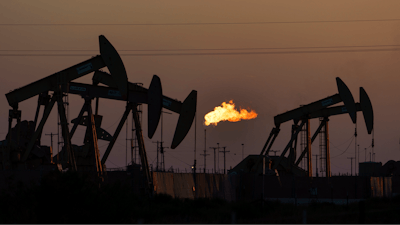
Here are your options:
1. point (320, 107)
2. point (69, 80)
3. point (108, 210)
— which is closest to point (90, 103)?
point (69, 80)

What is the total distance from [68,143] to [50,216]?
33.0 ft

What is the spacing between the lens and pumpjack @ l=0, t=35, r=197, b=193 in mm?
27312

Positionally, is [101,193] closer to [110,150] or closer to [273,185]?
[110,150]

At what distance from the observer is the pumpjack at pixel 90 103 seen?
1075 inches

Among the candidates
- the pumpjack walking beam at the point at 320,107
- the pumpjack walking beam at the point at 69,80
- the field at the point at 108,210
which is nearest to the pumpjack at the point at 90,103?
the pumpjack walking beam at the point at 69,80

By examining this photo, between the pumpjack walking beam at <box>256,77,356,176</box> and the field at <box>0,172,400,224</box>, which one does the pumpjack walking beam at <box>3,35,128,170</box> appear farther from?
the pumpjack walking beam at <box>256,77,356,176</box>

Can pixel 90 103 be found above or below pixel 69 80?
below

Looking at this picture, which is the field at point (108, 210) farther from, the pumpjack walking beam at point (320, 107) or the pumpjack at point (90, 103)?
the pumpjack walking beam at point (320, 107)

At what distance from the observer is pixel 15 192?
2078cm

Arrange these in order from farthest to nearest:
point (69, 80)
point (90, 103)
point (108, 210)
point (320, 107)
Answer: point (320, 107) < point (90, 103) < point (69, 80) < point (108, 210)

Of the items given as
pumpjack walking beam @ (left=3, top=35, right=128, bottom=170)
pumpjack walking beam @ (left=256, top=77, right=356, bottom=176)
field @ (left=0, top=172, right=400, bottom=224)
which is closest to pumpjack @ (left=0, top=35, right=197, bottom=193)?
pumpjack walking beam @ (left=3, top=35, right=128, bottom=170)

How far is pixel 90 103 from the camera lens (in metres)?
29.2

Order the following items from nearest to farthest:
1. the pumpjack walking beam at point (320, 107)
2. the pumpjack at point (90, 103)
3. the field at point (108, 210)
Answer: the field at point (108, 210) → the pumpjack at point (90, 103) → the pumpjack walking beam at point (320, 107)

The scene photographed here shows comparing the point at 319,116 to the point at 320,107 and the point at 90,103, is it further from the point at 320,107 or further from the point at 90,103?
the point at 90,103
